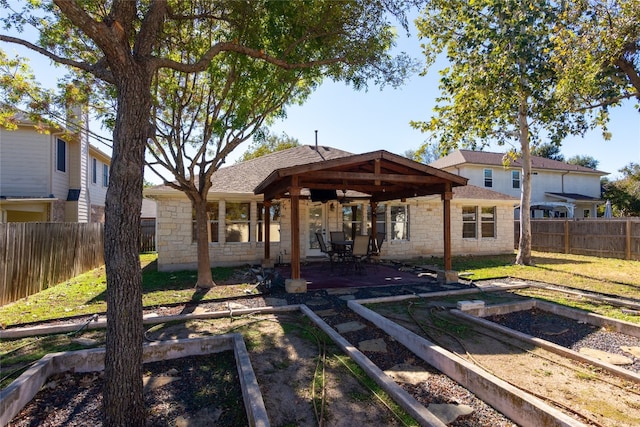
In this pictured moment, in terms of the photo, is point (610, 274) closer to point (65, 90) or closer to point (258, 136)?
point (258, 136)

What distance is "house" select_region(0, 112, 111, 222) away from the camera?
12.6m

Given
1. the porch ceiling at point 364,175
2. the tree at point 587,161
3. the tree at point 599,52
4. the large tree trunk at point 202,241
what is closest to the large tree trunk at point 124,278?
the porch ceiling at point 364,175

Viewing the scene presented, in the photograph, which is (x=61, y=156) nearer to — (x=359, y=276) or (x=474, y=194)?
(x=359, y=276)

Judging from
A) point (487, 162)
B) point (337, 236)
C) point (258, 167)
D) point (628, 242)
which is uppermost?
point (487, 162)

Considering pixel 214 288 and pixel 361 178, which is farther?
pixel 214 288

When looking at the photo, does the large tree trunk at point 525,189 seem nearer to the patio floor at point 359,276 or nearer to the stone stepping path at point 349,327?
the patio floor at point 359,276

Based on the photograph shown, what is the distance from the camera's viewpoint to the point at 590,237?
15195 mm

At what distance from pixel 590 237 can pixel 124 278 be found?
1884 centimetres

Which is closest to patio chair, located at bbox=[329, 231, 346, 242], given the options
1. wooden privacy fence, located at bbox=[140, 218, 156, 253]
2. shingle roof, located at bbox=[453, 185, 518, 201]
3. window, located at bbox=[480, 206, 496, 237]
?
shingle roof, located at bbox=[453, 185, 518, 201]

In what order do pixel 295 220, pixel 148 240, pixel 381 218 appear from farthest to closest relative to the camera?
pixel 148 240, pixel 381 218, pixel 295 220

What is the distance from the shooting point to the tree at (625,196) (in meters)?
27.7

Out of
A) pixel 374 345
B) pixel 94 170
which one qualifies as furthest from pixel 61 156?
pixel 374 345

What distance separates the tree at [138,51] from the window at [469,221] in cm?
888

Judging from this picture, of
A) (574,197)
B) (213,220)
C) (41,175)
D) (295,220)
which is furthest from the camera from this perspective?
(574,197)
